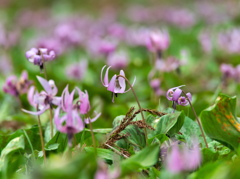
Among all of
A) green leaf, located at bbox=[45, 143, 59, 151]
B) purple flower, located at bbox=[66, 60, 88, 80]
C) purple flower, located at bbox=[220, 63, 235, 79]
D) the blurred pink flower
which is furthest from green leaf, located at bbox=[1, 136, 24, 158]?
the blurred pink flower

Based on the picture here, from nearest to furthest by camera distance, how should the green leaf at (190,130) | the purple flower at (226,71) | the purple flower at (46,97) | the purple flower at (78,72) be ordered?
1. the purple flower at (46,97)
2. the green leaf at (190,130)
3. the purple flower at (226,71)
4. the purple flower at (78,72)

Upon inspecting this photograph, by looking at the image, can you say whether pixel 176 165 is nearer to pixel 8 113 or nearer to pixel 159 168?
pixel 159 168

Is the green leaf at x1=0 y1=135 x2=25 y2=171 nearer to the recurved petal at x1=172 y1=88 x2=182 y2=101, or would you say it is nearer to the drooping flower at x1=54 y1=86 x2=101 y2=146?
the drooping flower at x1=54 y1=86 x2=101 y2=146

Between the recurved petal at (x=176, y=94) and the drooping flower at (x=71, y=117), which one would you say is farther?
the recurved petal at (x=176, y=94)

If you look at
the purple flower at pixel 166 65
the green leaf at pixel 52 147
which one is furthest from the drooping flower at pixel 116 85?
the purple flower at pixel 166 65

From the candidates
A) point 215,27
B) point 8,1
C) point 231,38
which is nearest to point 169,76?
point 231,38

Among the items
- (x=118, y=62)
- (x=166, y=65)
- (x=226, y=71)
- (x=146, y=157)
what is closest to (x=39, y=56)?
(x=146, y=157)

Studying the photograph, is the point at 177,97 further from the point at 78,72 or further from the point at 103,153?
the point at 78,72

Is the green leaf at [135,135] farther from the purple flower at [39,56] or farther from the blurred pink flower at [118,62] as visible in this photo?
the blurred pink flower at [118,62]

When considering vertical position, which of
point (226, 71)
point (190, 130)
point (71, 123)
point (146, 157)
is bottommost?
point (226, 71)
